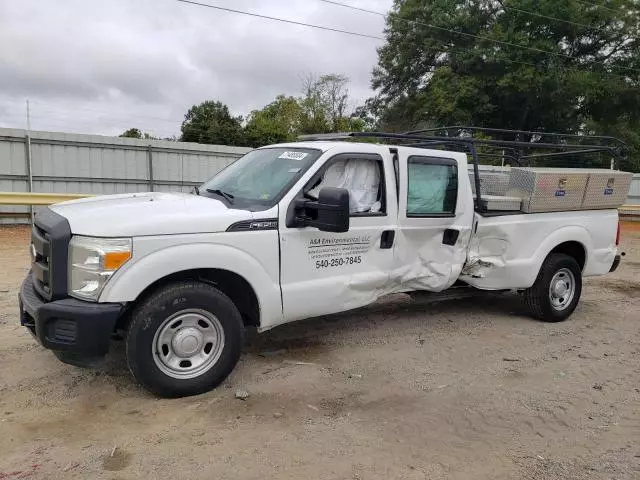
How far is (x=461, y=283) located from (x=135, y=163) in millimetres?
13125

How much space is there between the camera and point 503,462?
329cm

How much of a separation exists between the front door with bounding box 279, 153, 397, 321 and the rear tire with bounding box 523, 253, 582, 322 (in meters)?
2.28

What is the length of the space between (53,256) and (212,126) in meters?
39.5

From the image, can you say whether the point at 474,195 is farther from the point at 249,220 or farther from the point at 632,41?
the point at 632,41

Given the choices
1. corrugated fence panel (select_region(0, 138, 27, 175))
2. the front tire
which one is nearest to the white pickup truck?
the front tire

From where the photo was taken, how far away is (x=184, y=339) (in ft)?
13.0

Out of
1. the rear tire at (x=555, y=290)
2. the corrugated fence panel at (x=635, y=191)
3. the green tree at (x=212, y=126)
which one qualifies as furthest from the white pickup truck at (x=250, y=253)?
the green tree at (x=212, y=126)

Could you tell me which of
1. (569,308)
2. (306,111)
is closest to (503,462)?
(569,308)

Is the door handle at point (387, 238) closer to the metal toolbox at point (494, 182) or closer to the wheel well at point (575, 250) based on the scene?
the metal toolbox at point (494, 182)

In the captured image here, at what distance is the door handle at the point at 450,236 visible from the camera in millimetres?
5621

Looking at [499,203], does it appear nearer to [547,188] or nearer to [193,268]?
[547,188]

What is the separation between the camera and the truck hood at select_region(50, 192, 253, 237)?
12.3 feet

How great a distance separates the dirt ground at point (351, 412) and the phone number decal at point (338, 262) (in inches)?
34.7

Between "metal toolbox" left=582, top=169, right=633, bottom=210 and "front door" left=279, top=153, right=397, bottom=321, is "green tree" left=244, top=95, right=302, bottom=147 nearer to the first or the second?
"metal toolbox" left=582, top=169, right=633, bottom=210
